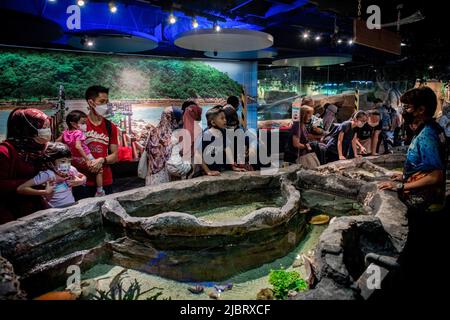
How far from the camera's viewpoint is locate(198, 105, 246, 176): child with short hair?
4289 mm

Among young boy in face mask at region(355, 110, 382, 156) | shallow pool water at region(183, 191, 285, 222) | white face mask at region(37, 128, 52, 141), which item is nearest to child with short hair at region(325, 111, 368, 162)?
young boy in face mask at region(355, 110, 382, 156)

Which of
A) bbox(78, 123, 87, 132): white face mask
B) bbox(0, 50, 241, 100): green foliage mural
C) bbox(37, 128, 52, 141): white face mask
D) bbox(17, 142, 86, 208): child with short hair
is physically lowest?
bbox(17, 142, 86, 208): child with short hair

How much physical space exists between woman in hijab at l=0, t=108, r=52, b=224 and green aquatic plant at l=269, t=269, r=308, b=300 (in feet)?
7.56

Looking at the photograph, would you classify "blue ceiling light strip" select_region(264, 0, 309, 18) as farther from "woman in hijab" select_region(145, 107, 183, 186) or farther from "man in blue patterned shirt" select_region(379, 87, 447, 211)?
Result: "man in blue patterned shirt" select_region(379, 87, 447, 211)

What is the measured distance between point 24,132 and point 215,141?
7.78 ft

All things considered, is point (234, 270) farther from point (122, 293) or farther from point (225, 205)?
point (225, 205)

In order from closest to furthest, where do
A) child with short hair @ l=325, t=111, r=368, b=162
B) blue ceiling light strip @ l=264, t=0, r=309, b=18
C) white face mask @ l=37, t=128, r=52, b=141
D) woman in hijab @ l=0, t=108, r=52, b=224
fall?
woman in hijab @ l=0, t=108, r=52, b=224
white face mask @ l=37, t=128, r=52, b=141
blue ceiling light strip @ l=264, t=0, r=309, b=18
child with short hair @ l=325, t=111, r=368, b=162

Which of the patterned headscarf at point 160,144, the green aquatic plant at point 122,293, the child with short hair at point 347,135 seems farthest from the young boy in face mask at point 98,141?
the child with short hair at point 347,135

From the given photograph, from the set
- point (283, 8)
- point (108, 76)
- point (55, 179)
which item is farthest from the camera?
point (108, 76)

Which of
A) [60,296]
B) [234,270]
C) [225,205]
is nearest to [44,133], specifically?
[60,296]

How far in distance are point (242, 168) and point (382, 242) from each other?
7.99ft

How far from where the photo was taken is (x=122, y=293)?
2.25 meters

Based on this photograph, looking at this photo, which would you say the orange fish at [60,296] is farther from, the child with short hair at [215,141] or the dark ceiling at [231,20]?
the dark ceiling at [231,20]

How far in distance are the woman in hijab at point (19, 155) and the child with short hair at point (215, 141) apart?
2090mm
